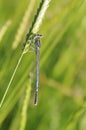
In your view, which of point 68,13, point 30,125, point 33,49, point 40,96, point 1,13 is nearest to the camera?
point 33,49

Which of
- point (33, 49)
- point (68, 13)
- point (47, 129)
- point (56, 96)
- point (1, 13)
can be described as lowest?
point (47, 129)

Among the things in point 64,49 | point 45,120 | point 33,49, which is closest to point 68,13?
point 33,49

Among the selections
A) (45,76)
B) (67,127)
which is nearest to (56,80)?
(45,76)

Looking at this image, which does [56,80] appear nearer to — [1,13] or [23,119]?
[1,13]

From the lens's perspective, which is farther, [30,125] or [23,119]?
[30,125]

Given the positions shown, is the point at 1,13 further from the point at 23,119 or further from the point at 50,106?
the point at 23,119

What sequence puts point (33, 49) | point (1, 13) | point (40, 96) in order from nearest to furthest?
point (33, 49), point (40, 96), point (1, 13)

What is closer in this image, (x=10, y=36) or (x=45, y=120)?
(x=45, y=120)

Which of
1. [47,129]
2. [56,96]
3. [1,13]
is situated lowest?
[47,129]

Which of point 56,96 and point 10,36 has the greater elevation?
point 10,36
